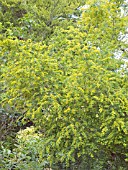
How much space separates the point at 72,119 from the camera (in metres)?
2.83

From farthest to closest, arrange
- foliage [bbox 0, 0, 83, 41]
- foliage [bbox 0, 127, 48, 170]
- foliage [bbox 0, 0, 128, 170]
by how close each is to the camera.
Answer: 1. foliage [bbox 0, 0, 83, 41]
2. foliage [bbox 0, 127, 48, 170]
3. foliage [bbox 0, 0, 128, 170]

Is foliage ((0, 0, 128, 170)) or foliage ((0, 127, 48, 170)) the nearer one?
foliage ((0, 0, 128, 170))

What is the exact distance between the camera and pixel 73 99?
9.17 ft

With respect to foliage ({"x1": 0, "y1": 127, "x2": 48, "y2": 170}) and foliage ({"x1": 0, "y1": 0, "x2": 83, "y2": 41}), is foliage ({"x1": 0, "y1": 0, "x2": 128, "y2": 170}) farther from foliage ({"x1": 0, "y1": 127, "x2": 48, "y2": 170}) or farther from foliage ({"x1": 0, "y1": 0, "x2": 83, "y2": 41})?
foliage ({"x1": 0, "y1": 0, "x2": 83, "y2": 41})

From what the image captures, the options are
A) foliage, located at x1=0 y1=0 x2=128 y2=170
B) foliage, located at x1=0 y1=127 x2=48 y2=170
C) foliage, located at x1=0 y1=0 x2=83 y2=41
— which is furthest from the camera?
foliage, located at x1=0 y1=0 x2=83 y2=41

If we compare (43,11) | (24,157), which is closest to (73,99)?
(24,157)

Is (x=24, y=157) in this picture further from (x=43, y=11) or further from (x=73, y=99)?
(x=43, y=11)

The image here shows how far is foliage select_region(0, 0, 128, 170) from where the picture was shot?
277 cm

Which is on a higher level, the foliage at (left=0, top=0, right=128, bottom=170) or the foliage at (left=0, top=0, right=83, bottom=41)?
the foliage at (left=0, top=0, right=128, bottom=170)

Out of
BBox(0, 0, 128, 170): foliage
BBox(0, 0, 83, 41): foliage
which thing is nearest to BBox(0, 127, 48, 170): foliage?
BBox(0, 0, 128, 170): foliage

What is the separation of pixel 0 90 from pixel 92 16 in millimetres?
1711

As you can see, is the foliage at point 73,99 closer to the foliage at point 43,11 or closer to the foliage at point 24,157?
the foliage at point 24,157

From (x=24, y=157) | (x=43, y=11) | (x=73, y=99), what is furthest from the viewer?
(x=43, y=11)

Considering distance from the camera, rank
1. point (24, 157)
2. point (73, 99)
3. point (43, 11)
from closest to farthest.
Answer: point (73, 99) → point (24, 157) → point (43, 11)
